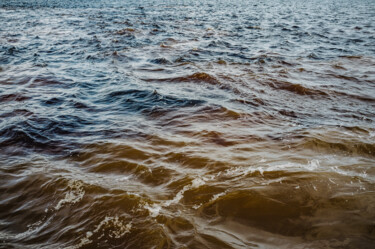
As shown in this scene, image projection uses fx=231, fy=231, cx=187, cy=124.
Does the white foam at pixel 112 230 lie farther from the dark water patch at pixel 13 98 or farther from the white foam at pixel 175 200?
the dark water patch at pixel 13 98

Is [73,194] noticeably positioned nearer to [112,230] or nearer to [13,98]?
[112,230]

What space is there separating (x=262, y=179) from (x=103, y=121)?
3897 millimetres

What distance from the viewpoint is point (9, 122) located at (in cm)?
543

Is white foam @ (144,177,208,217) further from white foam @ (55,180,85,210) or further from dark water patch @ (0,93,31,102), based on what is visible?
dark water patch @ (0,93,31,102)

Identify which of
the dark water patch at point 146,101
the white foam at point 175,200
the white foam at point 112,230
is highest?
the dark water patch at point 146,101

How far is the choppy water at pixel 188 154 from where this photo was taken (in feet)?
9.33

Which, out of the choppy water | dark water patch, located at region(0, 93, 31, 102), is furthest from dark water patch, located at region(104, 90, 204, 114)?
dark water patch, located at region(0, 93, 31, 102)

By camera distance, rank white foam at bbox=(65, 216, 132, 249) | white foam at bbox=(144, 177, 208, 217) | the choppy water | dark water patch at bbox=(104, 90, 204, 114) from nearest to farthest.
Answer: white foam at bbox=(65, 216, 132, 249) → the choppy water → white foam at bbox=(144, 177, 208, 217) → dark water patch at bbox=(104, 90, 204, 114)

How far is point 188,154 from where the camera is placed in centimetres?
426

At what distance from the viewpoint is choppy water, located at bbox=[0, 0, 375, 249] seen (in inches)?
112

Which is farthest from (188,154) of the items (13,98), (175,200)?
(13,98)

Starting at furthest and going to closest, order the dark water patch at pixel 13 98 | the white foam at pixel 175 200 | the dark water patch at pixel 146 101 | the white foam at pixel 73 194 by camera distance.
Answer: the dark water patch at pixel 13 98 < the dark water patch at pixel 146 101 < the white foam at pixel 73 194 < the white foam at pixel 175 200

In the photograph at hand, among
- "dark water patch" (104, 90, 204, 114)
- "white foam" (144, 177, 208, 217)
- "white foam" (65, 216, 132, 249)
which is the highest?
"dark water patch" (104, 90, 204, 114)

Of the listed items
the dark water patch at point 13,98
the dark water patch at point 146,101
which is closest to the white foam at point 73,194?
the dark water patch at point 146,101
